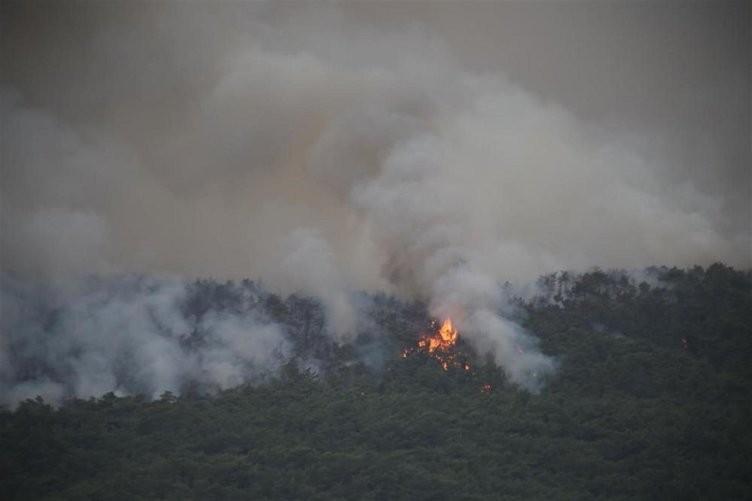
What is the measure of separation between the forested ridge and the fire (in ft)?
1.80

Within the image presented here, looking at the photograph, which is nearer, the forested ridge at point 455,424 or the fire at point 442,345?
the forested ridge at point 455,424

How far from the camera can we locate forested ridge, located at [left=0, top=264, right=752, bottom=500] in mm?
51969

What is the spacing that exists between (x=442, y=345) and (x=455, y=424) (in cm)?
755

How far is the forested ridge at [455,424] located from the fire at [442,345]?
55cm

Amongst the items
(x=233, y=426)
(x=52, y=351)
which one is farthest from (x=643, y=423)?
(x=52, y=351)

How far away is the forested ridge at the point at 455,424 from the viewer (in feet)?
171

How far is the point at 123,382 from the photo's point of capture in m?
66.9

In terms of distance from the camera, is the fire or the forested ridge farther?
the fire

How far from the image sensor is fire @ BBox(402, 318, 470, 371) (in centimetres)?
6256

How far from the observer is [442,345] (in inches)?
2510

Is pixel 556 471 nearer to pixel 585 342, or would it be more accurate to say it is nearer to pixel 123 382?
pixel 585 342

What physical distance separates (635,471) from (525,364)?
1000 centimetres

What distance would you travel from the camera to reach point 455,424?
186ft

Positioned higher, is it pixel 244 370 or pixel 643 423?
pixel 244 370
